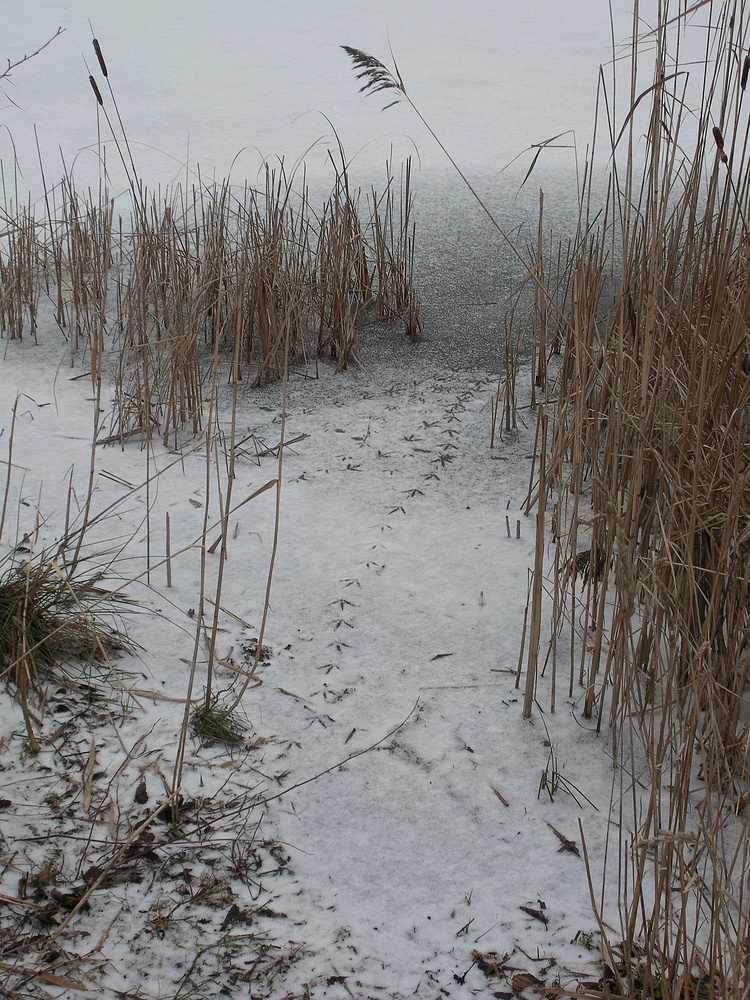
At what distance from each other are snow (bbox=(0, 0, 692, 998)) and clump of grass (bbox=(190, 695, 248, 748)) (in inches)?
0.7

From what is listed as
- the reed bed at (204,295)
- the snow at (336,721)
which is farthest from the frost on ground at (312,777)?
the reed bed at (204,295)

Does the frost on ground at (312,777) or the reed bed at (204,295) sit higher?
the reed bed at (204,295)

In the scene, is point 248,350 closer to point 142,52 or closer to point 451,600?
point 451,600

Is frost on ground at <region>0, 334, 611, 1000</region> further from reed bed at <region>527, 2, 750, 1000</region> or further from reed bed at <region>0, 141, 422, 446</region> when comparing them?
reed bed at <region>0, 141, 422, 446</region>

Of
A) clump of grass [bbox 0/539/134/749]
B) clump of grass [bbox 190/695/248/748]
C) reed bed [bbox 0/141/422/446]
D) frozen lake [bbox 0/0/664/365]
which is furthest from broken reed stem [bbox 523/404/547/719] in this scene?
frozen lake [bbox 0/0/664/365]

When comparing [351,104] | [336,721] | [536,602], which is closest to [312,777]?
[336,721]

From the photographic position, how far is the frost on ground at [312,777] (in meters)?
0.99

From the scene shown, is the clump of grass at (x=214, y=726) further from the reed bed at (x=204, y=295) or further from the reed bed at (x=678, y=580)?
the reed bed at (x=204, y=295)

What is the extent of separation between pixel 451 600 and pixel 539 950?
65cm

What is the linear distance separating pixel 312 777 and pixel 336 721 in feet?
0.37

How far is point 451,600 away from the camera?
5.16 feet

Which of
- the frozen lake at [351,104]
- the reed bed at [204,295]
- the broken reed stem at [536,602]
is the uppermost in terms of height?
the frozen lake at [351,104]

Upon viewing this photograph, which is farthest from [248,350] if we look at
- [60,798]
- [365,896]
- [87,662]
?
[365,896]

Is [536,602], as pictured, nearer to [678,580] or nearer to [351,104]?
[678,580]
